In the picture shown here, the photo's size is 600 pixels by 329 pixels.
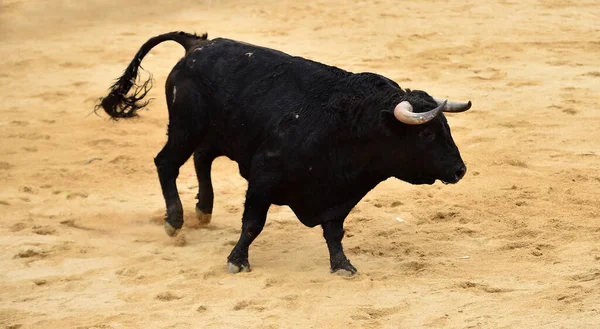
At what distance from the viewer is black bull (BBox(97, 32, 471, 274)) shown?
6730mm

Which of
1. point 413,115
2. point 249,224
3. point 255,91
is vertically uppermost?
point 413,115

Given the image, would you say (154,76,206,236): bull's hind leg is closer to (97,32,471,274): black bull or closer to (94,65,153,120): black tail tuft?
(97,32,471,274): black bull

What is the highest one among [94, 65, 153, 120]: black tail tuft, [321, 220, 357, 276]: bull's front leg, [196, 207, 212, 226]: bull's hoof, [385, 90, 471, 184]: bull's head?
[385, 90, 471, 184]: bull's head

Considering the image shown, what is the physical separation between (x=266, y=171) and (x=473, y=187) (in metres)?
2.36

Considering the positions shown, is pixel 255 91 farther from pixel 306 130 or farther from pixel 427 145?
pixel 427 145

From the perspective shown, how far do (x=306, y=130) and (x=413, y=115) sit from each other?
832mm

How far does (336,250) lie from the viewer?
707 cm

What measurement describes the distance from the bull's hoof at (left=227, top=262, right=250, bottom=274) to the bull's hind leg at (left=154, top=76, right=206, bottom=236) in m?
1.00

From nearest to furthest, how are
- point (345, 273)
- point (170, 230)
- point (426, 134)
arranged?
point (426, 134)
point (345, 273)
point (170, 230)

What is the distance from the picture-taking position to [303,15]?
15.4m

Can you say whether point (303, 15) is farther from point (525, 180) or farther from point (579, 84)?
point (525, 180)

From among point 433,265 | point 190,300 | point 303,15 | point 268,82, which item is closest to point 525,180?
point 433,265

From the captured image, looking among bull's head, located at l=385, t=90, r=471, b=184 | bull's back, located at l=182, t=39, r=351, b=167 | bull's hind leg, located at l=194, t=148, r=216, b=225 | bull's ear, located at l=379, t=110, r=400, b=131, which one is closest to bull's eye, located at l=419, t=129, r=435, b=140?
bull's head, located at l=385, t=90, r=471, b=184

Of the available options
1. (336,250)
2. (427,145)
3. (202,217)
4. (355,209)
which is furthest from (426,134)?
(202,217)
